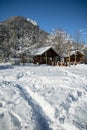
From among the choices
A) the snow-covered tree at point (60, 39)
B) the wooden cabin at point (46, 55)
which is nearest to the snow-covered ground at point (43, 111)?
the wooden cabin at point (46, 55)

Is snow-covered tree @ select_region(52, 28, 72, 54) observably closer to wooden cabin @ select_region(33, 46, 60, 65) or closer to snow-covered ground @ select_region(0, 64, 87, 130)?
wooden cabin @ select_region(33, 46, 60, 65)

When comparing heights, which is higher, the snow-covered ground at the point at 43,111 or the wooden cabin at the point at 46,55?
the wooden cabin at the point at 46,55

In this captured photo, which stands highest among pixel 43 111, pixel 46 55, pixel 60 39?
pixel 60 39

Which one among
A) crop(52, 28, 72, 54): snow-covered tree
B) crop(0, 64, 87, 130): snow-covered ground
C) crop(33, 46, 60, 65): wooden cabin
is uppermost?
crop(52, 28, 72, 54): snow-covered tree

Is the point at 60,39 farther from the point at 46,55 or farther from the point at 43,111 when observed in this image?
the point at 43,111

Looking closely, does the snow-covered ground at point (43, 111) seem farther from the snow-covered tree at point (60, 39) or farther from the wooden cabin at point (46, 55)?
the snow-covered tree at point (60, 39)

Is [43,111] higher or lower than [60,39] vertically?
lower

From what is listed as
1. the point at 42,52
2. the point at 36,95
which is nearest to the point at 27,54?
the point at 42,52

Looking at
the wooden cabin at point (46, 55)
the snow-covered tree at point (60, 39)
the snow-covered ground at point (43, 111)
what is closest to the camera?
the snow-covered ground at point (43, 111)

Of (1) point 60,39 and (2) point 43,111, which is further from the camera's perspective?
(1) point 60,39

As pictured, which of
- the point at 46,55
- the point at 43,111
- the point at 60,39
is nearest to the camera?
the point at 43,111

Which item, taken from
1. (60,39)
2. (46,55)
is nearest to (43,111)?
(46,55)

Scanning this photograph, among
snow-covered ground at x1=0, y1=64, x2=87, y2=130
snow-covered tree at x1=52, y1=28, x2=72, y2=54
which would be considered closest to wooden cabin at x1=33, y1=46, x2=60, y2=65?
snow-covered tree at x1=52, y1=28, x2=72, y2=54

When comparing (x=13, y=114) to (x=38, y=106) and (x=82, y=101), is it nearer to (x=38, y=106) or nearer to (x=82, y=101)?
(x=38, y=106)
